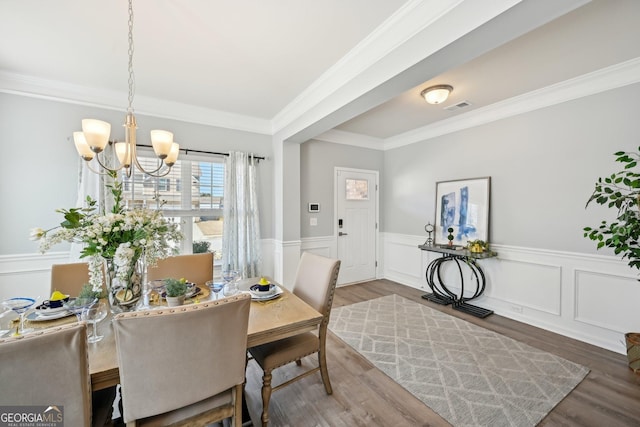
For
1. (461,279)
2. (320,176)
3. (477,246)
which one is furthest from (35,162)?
(461,279)

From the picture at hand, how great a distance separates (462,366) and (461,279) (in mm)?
1690

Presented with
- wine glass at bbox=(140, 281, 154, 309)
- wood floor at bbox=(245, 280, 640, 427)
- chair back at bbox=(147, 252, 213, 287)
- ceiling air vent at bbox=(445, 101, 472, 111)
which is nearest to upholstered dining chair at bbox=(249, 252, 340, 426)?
wood floor at bbox=(245, 280, 640, 427)

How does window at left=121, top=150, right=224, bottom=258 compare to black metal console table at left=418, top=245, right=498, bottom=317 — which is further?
black metal console table at left=418, top=245, right=498, bottom=317

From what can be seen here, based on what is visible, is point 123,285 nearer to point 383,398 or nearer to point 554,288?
point 383,398

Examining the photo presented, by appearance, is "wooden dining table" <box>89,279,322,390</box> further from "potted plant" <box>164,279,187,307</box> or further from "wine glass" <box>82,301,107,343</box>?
"potted plant" <box>164,279,187,307</box>

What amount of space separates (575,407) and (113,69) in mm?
4711

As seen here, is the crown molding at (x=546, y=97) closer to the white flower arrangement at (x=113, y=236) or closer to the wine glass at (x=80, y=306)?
the white flower arrangement at (x=113, y=236)

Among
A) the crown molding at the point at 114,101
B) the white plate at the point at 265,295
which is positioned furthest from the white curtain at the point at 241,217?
the white plate at the point at 265,295

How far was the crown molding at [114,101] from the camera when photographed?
2699mm

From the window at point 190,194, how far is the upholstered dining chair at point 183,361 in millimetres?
2561

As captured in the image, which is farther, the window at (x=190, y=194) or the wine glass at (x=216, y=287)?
the window at (x=190, y=194)

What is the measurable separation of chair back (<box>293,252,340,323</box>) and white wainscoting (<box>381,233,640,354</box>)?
2621 mm

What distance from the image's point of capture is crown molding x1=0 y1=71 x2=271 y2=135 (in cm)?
270

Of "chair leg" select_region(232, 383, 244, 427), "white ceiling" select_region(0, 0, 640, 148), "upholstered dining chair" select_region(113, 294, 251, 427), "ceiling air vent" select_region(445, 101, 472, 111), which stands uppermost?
"ceiling air vent" select_region(445, 101, 472, 111)
